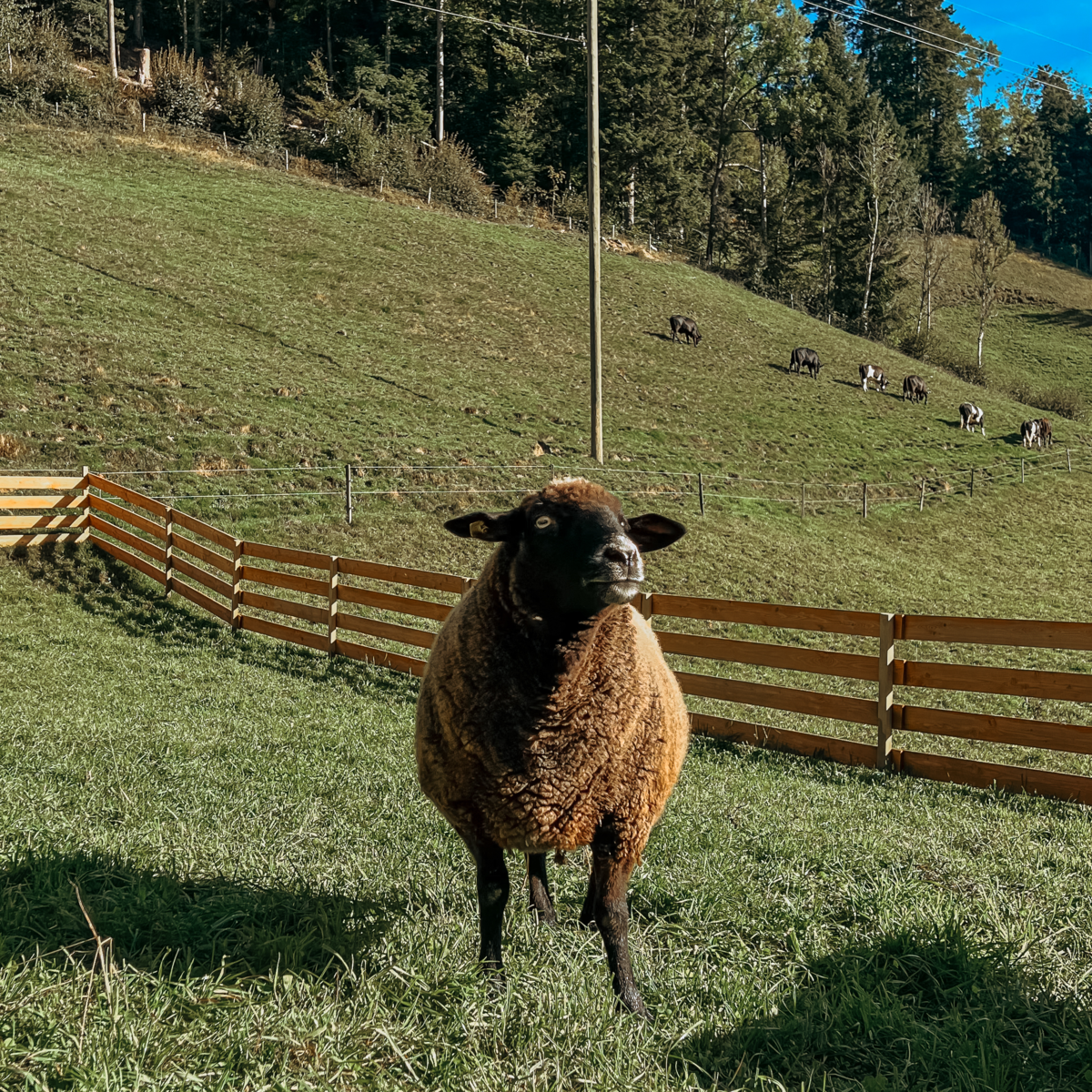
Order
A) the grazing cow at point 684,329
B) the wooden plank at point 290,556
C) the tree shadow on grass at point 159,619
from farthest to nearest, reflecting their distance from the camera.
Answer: the grazing cow at point 684,329 < the wooden plank at point 290,556 < the tree shadow on grass at point 159,619

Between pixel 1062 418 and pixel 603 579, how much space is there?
1669 inches

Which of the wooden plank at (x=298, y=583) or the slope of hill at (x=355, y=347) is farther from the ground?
the slope of hill at (x=355, y=347)

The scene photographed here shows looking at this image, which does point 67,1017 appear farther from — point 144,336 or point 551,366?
point 551,366

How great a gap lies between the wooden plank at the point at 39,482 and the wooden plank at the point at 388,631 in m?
6.58

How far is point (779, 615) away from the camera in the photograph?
6.95 m

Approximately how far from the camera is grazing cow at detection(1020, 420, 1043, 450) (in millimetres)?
32094

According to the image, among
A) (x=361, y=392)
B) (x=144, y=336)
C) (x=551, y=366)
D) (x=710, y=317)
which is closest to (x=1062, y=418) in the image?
(x=710, y=317)

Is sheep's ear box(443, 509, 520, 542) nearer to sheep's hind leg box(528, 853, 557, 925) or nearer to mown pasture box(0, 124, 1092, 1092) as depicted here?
sheep's hind leg box(528, 853, 557, 925)

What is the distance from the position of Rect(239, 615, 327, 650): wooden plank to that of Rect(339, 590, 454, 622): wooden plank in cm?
85

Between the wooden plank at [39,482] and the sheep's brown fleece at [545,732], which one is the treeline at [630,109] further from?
the sheep's brown fleece at [545,732]

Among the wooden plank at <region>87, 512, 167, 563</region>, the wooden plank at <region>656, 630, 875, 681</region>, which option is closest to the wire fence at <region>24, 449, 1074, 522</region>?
the wooden plank at <region>87, 512, 167, 563</region>

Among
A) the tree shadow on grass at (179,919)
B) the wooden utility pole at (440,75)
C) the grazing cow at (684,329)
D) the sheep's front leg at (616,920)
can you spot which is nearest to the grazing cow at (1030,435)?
the grazing cow at (684,329)

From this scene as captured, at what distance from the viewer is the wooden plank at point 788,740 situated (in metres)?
6.65

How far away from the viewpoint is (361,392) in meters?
22.2
